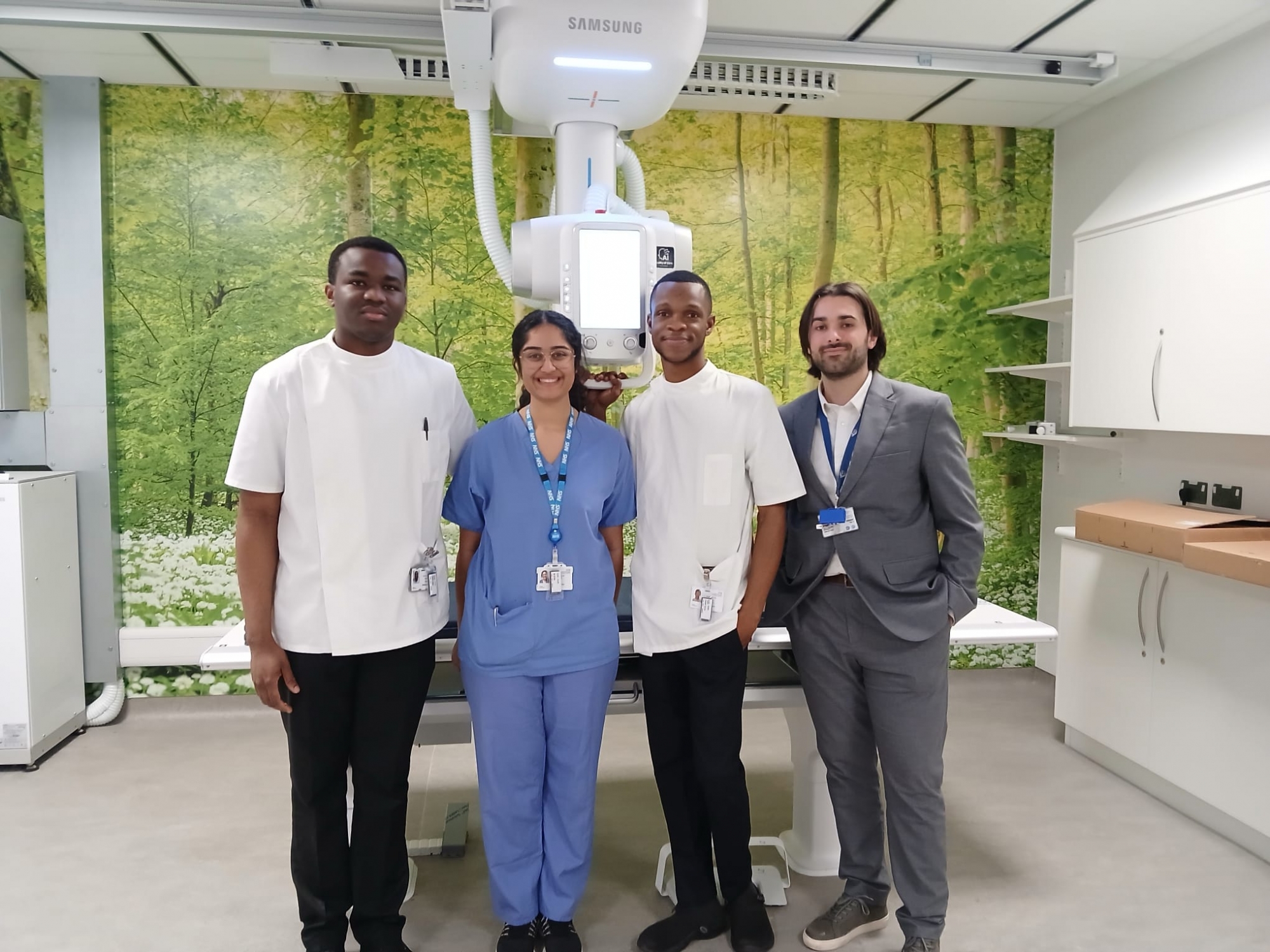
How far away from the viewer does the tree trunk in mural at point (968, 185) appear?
3.89 metres

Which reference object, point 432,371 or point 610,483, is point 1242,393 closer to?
point 610,483

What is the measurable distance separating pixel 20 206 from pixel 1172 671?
4.50 m

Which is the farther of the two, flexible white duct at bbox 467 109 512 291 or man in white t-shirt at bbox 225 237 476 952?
flexible white duct at bbox 467 109 512 291

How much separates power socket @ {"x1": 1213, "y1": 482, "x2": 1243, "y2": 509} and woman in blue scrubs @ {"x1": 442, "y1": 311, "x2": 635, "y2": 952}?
7.44 ft

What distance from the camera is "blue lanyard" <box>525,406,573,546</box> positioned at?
1803 millimetres

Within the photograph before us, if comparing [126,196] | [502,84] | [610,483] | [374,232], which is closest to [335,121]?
[374,232]

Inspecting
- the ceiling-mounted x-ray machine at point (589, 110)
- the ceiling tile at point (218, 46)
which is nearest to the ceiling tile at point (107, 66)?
the ceiling tile at point (218, 46)

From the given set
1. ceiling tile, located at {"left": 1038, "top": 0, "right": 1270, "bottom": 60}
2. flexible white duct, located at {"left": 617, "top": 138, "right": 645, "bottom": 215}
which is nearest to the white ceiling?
ceiling tile, located at {"left": 1038, "top": 0, "right": 1270, "bottom": 60}

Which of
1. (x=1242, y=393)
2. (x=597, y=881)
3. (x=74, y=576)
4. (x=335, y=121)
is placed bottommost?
(x=597, y=881)

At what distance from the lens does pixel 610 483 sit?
73.0 inches

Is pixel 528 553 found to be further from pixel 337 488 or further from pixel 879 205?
pixel 879 205

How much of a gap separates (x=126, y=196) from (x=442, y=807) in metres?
2.70

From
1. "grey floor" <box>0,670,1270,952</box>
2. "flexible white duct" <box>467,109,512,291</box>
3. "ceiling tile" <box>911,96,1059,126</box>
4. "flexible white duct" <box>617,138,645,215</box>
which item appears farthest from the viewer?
"ceiling tile" <box>911,96,1059,126</box>

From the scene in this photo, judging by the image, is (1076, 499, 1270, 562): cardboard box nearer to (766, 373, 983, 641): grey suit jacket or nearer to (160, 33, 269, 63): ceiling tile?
(766, 373, 983, 641): grey suit jacket
